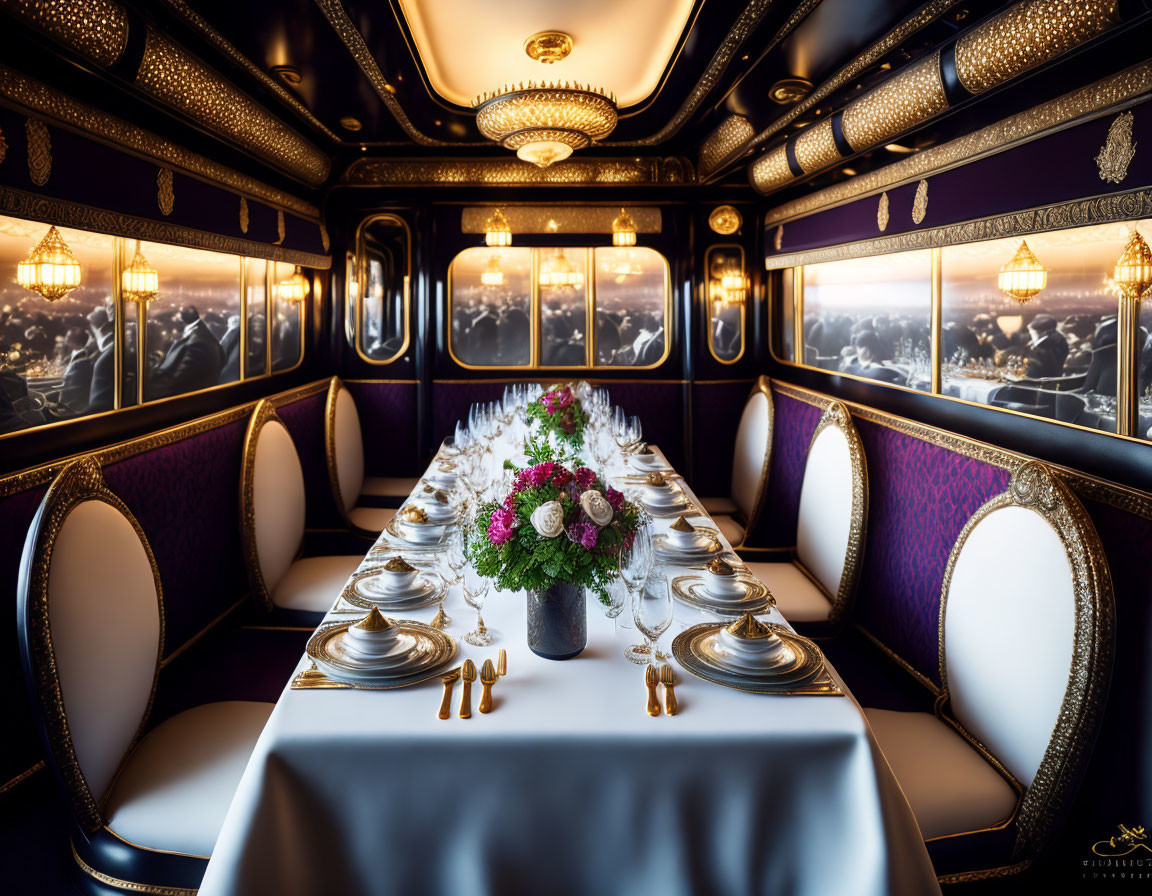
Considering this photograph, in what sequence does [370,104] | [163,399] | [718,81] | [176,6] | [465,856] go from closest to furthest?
[465,856] → [176,6] → [163,399] → [718,81] → [370,104]

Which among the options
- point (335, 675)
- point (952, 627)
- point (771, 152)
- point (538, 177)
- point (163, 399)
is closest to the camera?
point (335, 675)

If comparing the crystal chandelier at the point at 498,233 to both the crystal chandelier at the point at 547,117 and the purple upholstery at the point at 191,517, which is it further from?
the purple upholstery at the point at 191,517

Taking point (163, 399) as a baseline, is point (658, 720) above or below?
below

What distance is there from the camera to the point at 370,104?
4496mm

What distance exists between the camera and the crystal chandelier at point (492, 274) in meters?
6.29

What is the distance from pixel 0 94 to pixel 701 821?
2.77 metres

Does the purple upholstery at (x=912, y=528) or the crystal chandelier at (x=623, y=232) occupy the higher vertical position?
the crystal chandelier at (x=623, y=232)

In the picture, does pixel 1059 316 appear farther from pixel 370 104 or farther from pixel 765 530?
pixel 370 104

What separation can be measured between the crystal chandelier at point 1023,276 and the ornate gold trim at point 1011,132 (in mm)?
393

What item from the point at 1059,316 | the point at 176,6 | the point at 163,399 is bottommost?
the point at 163,399

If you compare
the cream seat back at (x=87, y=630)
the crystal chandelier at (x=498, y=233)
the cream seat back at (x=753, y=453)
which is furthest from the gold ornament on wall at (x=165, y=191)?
the cream seat back at (x=753, y=453)

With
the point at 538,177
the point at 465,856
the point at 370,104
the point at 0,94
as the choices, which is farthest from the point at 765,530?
the point at 0,94

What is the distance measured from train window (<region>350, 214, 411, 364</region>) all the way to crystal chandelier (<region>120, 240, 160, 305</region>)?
2701mm

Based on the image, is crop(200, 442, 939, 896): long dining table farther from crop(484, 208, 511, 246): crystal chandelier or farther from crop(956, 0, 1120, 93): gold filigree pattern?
crop(484, 208, 511, 246): crystal chandelier
